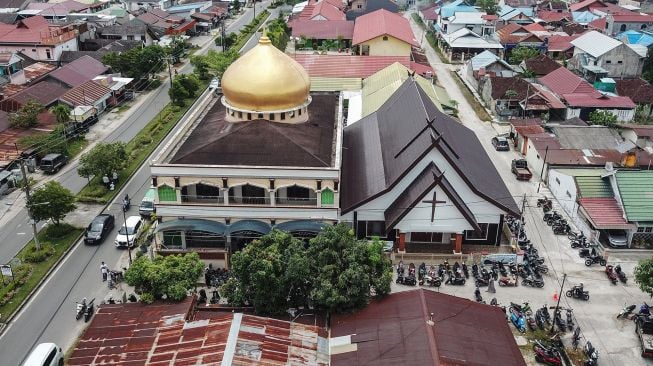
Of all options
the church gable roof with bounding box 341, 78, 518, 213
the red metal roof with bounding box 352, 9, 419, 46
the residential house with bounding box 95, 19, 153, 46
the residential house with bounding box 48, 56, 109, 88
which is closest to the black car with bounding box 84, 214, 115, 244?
the church gable roof with bounding box 341, 78, 518, 213

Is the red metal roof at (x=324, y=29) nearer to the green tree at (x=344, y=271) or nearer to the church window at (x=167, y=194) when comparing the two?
the church window at (x=167, y=194)

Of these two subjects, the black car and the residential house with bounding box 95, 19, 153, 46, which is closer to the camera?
the black car

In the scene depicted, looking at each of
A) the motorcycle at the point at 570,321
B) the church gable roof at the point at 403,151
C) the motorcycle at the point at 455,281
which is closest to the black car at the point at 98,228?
the church gable roof at the point at 403,151

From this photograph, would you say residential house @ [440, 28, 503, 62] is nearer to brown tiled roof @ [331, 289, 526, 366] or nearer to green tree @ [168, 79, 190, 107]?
green tree @ [168, 79, 190, 107]

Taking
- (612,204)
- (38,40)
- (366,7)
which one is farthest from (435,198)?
(366,7)

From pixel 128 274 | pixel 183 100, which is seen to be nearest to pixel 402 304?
pixel 128 274

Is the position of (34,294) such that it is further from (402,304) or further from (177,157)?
(402,304)
